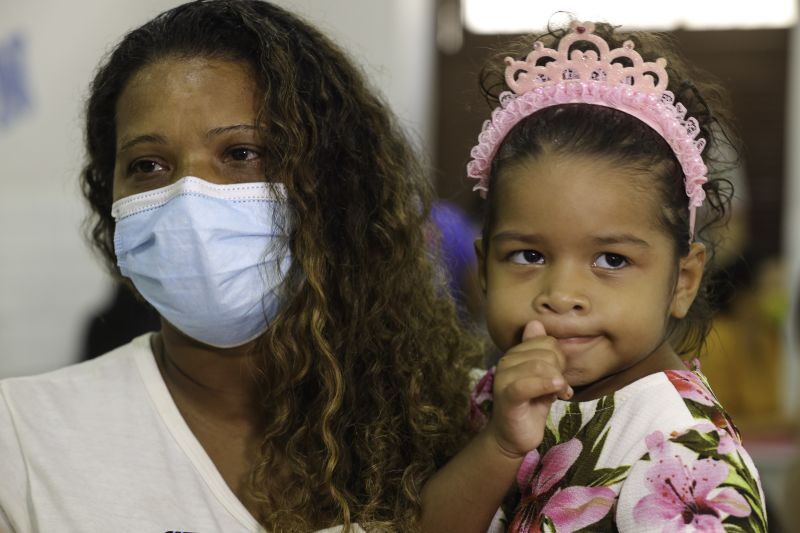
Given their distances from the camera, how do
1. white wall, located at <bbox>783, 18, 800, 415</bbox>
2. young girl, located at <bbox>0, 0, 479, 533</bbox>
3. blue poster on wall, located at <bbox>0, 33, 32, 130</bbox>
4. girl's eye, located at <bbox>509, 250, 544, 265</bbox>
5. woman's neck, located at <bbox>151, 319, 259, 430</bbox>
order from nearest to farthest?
girl's eye, located at <bbox>509, 250, 544, 265</bbox> < young girl, located at <bbox>0, 0, 479, 533</bbox> < woman's neck, located at <bbox>151, 319, 259, 430</bbox> < blue poster on wall, located at <bbox>0, 33, 32, 130</bbox> < white wall, located at <bbox>783, 18, 800, 415</bbox>

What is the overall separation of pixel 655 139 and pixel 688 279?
248 millimetres

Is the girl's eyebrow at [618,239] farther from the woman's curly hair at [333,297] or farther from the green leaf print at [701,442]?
→ the woman's curly hair at [333,297]

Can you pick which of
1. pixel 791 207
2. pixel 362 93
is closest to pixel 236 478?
pixel 362 93

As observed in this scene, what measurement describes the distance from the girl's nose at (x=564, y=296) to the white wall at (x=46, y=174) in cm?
312

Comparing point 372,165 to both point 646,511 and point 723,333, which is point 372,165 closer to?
point 646,511

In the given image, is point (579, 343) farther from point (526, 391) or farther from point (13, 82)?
point (13, 82)

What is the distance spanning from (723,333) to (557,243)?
139 inches

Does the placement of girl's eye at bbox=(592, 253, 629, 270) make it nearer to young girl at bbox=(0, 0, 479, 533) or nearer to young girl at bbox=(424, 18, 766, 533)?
young girl at bbox=(424, 18, 766, 533)

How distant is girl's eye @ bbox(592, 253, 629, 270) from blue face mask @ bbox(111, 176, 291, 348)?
559mm

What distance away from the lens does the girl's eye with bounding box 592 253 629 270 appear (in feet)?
5.24

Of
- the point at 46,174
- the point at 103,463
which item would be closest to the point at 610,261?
the point at 103,463

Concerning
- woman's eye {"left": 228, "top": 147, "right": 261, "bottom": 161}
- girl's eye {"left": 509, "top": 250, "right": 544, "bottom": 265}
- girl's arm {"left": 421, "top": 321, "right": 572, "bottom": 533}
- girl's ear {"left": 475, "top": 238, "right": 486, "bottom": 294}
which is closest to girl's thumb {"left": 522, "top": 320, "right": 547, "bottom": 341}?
girl's arm {"left": 421, "top": 321, "right": 572, "bottom": 533}

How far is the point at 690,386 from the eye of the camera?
1.58 m

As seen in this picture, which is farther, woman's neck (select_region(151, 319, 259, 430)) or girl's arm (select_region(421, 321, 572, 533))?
woman's neck (select_region(151, 319, 259, 430))
